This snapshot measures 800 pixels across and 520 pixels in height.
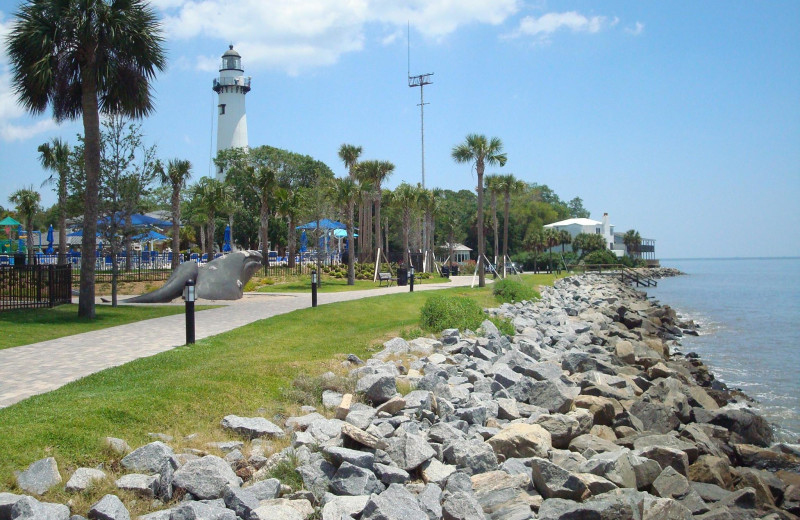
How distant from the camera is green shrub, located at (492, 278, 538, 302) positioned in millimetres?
26778

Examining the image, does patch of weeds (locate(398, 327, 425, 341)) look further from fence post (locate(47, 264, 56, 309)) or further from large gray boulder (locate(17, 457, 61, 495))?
fence post (locate(47, 264, 56, 309))

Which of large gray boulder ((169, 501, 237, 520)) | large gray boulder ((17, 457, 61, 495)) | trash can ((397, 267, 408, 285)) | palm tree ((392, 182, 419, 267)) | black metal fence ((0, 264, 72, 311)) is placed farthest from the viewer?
palm tree ((392, 182, 419, 267))

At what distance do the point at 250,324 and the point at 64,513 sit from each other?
1077 cm

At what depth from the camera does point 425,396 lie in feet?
27.7

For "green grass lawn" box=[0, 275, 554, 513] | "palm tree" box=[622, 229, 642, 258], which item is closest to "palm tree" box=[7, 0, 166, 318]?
"green grass lawn" box=[0, 275, 554, 513]

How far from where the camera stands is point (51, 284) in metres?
20.4

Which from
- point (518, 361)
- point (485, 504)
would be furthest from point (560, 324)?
point (485, 504)

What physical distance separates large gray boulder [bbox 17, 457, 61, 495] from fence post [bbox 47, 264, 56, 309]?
1657 centimetres

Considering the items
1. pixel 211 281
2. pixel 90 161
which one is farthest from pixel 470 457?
pixel 211 281

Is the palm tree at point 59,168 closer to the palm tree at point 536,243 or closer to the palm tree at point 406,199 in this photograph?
the palm tree at point 406,199

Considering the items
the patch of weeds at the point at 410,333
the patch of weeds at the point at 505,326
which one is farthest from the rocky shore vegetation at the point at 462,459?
the patch of weeds at the point at 505,326

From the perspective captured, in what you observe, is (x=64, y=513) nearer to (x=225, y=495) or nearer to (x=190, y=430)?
(x=225, y=495)

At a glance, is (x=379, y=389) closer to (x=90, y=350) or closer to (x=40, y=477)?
(x=40, y=477)

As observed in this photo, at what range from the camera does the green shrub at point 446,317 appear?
15.5 meters
